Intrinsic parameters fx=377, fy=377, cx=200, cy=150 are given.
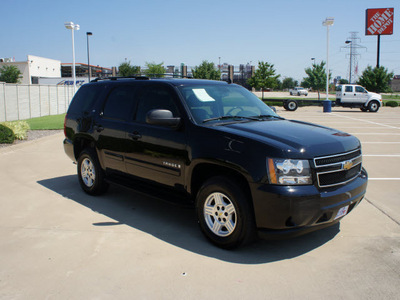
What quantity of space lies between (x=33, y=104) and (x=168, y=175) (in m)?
20.3

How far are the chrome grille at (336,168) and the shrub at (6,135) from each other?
413 inches

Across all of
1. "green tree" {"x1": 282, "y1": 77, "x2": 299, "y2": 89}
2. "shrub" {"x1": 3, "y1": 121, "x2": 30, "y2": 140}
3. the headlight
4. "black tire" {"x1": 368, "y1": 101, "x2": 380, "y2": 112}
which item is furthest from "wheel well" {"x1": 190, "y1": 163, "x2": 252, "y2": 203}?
"green tree" {"x1": 282, "y1": 77, "x2": 299, "y2": 89}

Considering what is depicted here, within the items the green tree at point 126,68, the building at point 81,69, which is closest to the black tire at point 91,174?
the green tree at point 126,68

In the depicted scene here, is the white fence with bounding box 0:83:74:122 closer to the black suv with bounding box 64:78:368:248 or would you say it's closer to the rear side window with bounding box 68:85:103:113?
the rear side window with bounding box 68:85:103:113

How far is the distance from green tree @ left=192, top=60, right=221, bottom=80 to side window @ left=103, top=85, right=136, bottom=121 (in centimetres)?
6418

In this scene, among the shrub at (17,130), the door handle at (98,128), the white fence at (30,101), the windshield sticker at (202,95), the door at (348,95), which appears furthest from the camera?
the door at (348,95)

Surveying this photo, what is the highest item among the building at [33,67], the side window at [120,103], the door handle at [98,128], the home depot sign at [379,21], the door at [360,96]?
the home depot sign at [379,21]

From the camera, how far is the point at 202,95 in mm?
4867

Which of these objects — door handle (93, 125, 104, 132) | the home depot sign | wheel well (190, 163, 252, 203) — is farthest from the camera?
the home depot sign

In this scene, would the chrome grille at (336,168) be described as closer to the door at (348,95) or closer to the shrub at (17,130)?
the shrub at (17,130)

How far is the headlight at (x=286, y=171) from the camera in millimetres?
3629

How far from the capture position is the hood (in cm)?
370

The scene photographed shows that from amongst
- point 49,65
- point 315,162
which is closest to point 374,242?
point 315,162

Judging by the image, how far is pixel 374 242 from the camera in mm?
4324
